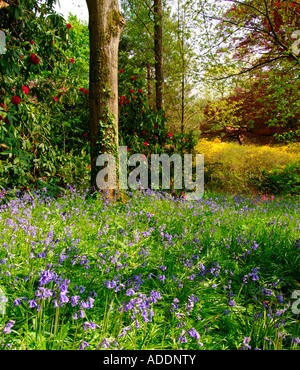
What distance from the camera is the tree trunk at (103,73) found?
463cm

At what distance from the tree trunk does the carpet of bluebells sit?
1022 mm

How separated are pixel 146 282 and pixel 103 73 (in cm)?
385

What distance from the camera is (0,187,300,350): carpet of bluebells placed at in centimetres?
155

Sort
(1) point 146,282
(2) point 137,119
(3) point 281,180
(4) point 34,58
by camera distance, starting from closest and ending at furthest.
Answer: (1) point 146,282
(4) point 34,58
(2) point 137,119
(3) point 281,180

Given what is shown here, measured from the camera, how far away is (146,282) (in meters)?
2.45

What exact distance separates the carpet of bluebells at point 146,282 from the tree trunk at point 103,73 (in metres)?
1.02

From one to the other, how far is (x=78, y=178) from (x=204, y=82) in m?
5.12

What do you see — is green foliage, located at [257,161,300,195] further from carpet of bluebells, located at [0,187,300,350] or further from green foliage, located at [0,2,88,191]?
green foliage, located at [0,2,88,191]

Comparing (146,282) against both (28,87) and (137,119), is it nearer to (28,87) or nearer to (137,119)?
(28,87)

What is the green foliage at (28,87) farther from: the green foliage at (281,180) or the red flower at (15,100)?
the green foliage at (281,180)

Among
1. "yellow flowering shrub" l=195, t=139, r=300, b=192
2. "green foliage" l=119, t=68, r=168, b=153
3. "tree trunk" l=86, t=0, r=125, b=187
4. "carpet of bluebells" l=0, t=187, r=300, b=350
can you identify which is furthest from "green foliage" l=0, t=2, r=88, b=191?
"yellow flowering shrub" l=195, t=139, r=300, b=192

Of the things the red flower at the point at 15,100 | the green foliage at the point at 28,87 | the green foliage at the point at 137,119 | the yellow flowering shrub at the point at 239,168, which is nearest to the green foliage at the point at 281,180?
the yellow flowering shrub at the point at 239,168

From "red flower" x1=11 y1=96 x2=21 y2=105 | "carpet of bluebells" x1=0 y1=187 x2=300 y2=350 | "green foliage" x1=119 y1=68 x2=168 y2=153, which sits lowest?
"carpet of bluebells" x1=0 y1=187 x2=300 y2=350

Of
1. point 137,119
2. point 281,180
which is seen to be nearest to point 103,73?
point 137,119
